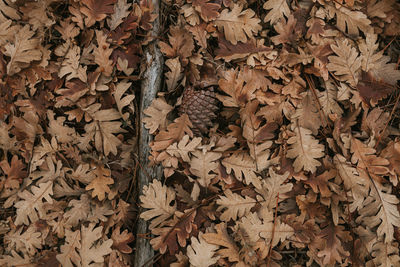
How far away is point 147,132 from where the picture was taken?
2.31m

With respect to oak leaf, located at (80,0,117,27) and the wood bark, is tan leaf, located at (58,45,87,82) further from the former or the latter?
the wood bark

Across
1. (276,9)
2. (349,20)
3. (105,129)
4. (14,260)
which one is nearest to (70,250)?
(14,260)

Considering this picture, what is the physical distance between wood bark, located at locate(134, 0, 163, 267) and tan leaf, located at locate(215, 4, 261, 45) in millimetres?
466

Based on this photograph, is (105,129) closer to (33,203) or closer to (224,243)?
(33,203)

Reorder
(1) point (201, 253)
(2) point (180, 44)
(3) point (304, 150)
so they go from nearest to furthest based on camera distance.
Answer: (1) point (201, 253), (3) point (304, 150), (2) point (180, 44)

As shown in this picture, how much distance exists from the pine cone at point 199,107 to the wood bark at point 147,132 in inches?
9.4

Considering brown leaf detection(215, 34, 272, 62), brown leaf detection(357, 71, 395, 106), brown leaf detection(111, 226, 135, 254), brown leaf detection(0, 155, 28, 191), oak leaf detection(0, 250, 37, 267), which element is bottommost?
oak leaf detection(0, 250, 37, 267)

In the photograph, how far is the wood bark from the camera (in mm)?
2248

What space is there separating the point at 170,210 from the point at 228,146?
541 mm

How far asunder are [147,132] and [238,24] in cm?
92

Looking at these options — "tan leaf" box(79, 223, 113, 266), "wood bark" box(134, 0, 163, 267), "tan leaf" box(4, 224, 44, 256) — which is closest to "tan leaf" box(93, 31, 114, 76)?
"wood bark" box(134, 0, 163, 267)

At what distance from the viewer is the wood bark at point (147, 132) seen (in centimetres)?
225

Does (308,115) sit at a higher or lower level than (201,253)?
higher

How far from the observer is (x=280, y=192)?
2156mm
